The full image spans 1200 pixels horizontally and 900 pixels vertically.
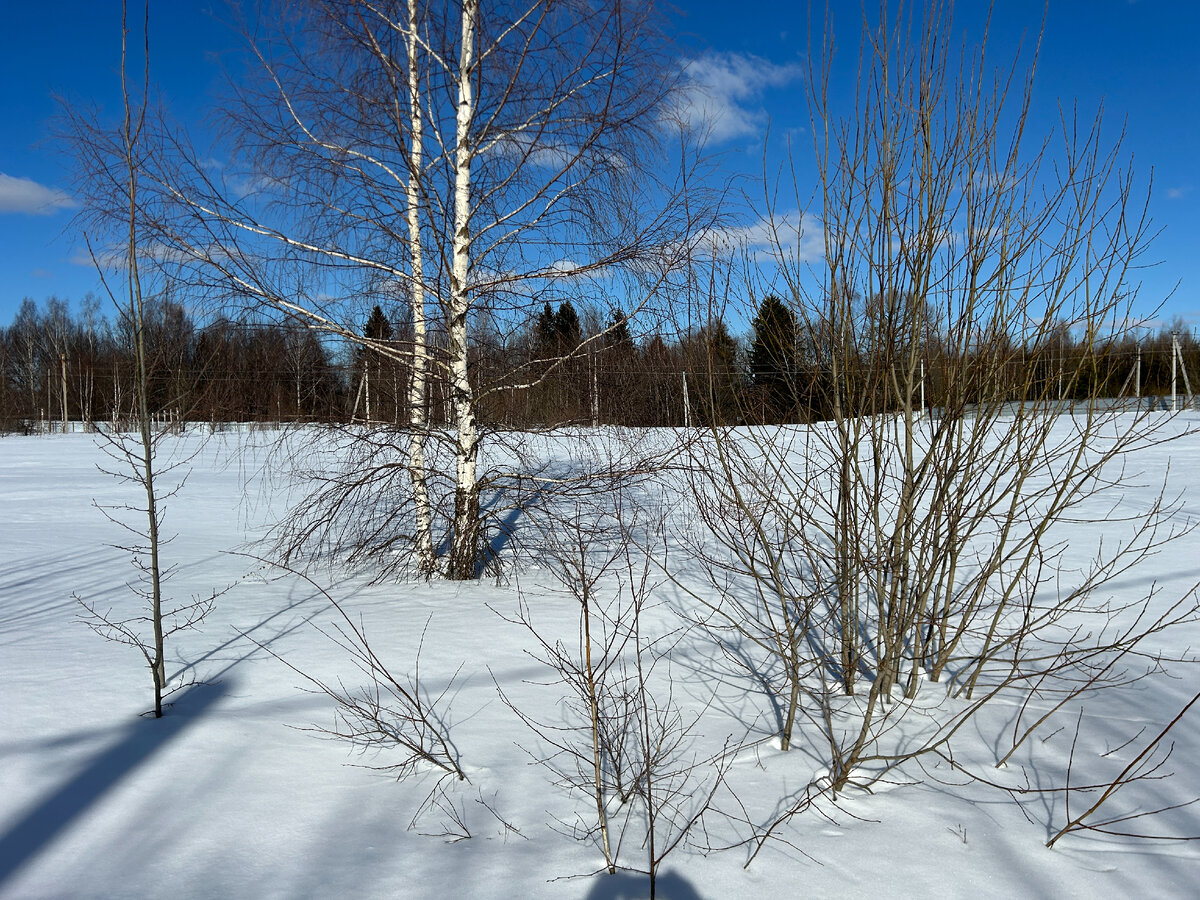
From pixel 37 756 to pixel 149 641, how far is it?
1.46 meters

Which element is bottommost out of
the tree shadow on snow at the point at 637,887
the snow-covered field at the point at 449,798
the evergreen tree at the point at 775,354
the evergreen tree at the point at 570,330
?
the tree shadow on snow at the point at 637,887

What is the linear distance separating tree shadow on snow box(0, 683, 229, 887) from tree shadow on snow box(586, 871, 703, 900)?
5.56 ft

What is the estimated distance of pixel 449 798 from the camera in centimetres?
263

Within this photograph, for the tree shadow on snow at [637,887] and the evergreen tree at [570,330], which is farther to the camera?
the evergreen tree at [570,330]

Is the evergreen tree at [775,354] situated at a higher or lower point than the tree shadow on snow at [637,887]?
higher

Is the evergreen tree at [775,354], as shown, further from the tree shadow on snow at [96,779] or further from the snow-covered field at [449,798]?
the tree shadow on snow at [96,779]

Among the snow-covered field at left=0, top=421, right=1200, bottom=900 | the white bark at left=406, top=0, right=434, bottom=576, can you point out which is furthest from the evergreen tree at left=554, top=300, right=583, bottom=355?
the snow-covered field at left=0, top=421, right=1200, bottom=900

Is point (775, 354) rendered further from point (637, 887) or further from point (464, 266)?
point (464, 266)

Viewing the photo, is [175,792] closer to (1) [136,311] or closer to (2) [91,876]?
(2) [91,876]

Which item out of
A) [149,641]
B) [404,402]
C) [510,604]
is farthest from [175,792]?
[404,402]

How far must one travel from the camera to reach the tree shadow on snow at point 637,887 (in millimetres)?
2125

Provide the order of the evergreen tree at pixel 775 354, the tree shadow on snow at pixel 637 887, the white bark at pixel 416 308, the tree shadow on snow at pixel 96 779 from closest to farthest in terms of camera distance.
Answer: the tree shadow on snow at pixel 637 887 → the tree shadow on snow at pixel 96 779 → the evergreen tree at pixel 775 354 → the white bark at pixel 416 308

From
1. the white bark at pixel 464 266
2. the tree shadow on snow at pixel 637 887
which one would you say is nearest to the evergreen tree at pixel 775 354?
the tree shadow on snow at pixel 637 887

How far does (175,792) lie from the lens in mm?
2607
